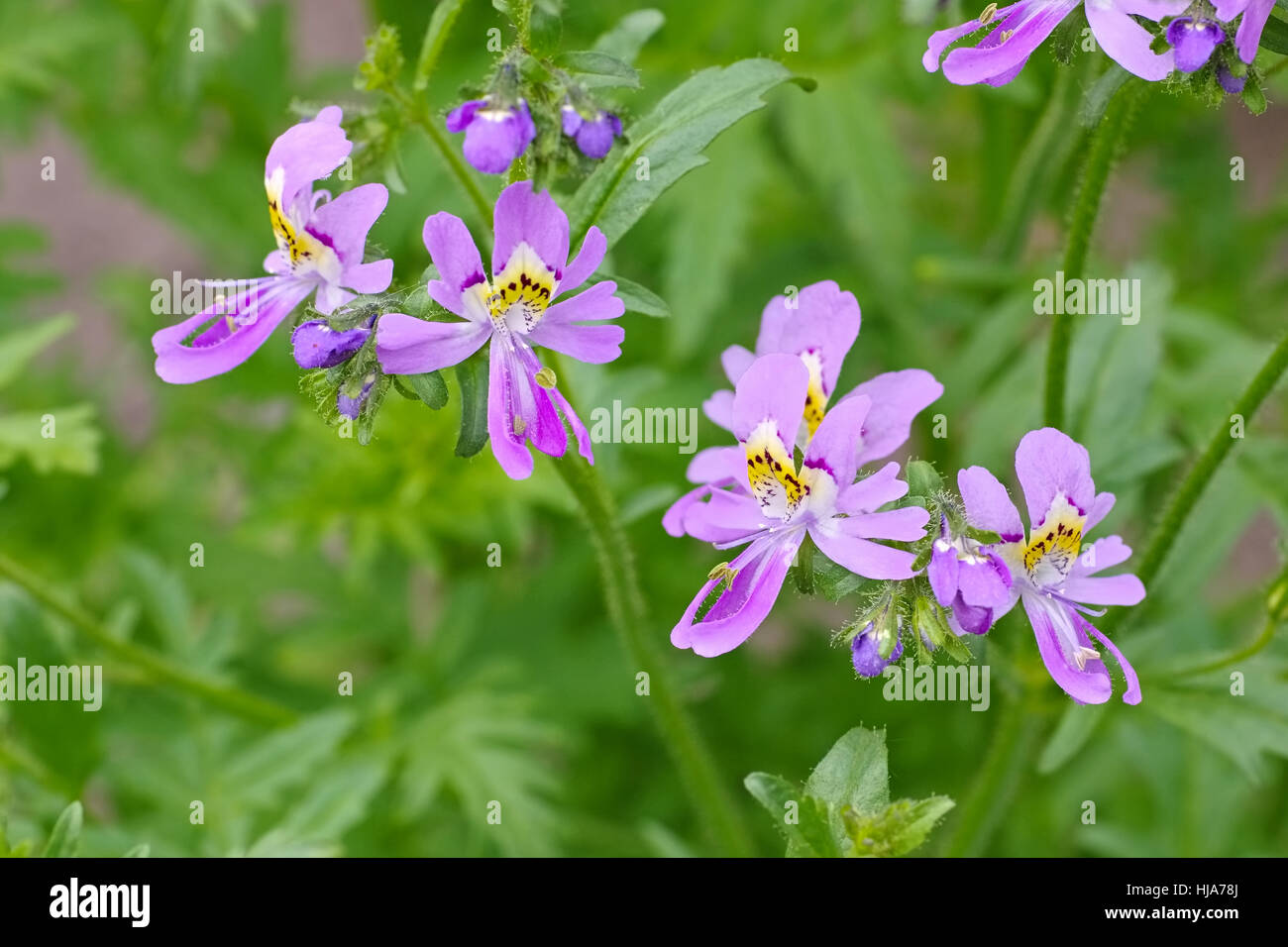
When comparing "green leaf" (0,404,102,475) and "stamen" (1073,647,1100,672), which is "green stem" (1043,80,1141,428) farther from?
"green leaf" (0,404,102,475)

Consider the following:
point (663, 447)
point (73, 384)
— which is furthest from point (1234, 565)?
point (73, 384)

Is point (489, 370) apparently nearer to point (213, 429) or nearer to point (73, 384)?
point (213, 429)

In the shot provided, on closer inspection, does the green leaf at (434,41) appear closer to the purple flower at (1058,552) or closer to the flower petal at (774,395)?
the flower petal at (774,395)

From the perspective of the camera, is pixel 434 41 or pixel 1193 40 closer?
pixel 1193 40

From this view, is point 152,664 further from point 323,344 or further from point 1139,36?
point 1139,36

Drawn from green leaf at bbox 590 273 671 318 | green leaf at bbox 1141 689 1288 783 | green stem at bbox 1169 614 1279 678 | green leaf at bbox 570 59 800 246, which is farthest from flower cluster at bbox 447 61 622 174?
green leaf at bbox 1141 689 1288 783

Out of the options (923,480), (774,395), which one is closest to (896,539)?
(923,480)
